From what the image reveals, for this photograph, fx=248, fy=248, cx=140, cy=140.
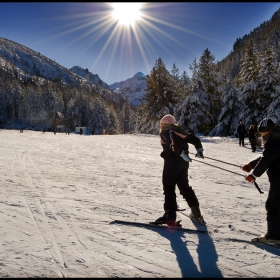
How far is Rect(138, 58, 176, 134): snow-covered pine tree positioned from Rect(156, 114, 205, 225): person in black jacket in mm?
Result: 29029

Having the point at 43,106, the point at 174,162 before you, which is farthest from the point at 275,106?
the point at 43,106

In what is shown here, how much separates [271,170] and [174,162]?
1375mm

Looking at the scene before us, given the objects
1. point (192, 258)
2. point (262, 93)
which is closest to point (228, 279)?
point (192, 258)

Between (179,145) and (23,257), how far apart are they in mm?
2586

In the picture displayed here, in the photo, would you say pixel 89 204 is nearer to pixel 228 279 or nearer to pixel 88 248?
pixel 88 248

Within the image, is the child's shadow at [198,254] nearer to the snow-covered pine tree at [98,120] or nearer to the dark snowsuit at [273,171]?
the dark snowsuit at [273,171]

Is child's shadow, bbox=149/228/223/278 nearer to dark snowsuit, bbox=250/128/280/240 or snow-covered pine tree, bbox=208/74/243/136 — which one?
dark snowsuit, bbox=250/128/280/240

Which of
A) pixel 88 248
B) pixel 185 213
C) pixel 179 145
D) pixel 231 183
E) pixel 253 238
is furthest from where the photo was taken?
pixel 231 183

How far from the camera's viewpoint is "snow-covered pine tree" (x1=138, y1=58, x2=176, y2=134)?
3322cm

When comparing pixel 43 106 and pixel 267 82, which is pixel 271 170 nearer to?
pixel 267 82

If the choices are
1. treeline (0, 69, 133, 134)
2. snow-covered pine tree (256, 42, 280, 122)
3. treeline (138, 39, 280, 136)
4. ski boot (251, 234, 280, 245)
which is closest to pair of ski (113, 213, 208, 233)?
ski boot (251, 234, 280, 245)

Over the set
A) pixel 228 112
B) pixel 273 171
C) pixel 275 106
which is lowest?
pixel 273 171

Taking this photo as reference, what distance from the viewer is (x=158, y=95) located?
109 feet

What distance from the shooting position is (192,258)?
119 inches
